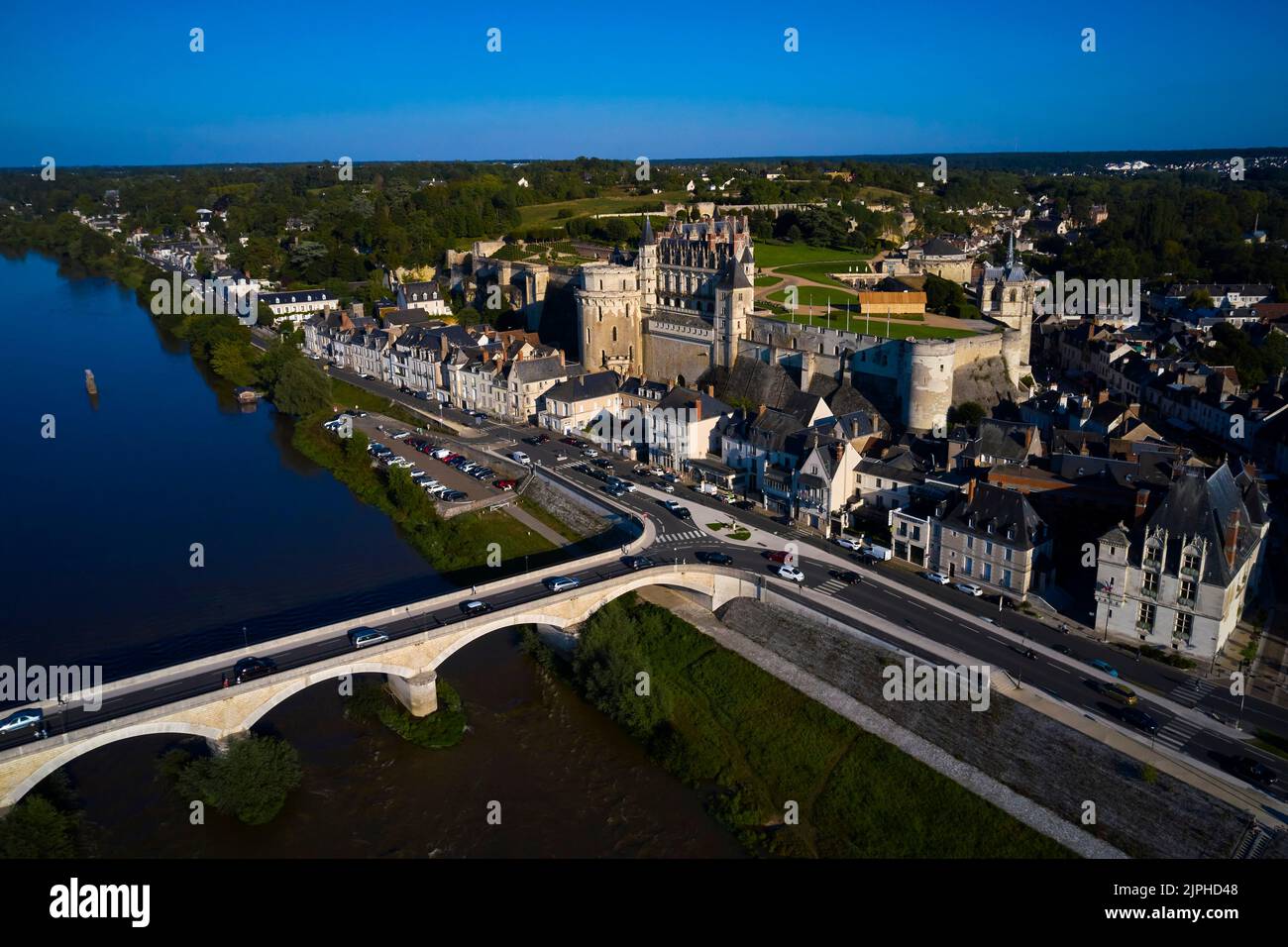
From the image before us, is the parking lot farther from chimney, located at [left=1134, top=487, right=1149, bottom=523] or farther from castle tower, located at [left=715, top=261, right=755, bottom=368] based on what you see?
chimney, located at [left=1134, top=487, right=1149, bottom=523]

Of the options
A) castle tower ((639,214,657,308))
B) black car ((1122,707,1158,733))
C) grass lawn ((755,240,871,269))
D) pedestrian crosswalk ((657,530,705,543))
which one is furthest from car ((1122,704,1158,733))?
grass lawn ((755,240,871,269))

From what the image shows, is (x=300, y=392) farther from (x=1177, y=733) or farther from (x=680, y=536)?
(x=1177, y=733)

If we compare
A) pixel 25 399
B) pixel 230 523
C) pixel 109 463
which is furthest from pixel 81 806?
pixel 25 399

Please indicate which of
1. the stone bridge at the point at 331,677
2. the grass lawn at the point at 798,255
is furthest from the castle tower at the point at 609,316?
the stone bridge at the point at 331,677

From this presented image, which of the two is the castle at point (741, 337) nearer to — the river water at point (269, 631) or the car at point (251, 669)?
the river water at point (269, 631)

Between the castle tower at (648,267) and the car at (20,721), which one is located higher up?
the castle tower at (648,267)

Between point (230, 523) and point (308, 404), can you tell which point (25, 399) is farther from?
point (230, 523)
